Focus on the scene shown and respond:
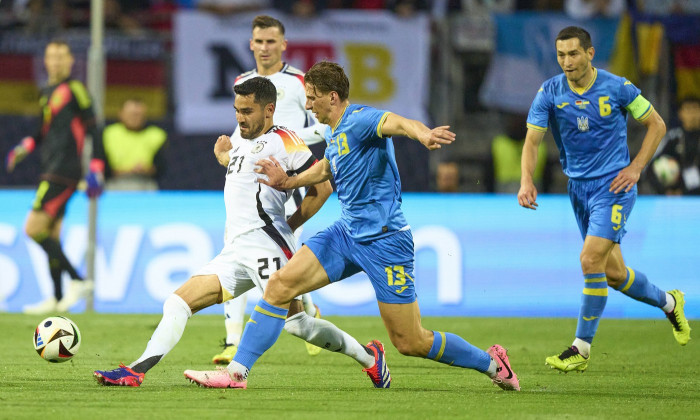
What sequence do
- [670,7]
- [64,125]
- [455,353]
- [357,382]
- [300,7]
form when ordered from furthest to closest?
[670,7] → [300,7] → [64,125] → [357,382] → [455,353]

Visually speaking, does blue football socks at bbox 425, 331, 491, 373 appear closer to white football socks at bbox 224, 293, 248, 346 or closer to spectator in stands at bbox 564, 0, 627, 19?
white football socks at bbox 224, 293, 248, 346

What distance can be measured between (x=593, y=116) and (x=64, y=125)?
20.0 ft

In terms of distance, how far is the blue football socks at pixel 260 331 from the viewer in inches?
249

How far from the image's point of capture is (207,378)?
6363 millimetres

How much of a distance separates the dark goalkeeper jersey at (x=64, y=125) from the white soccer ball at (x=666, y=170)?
234 inches

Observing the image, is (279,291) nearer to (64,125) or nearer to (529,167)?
(529,167)

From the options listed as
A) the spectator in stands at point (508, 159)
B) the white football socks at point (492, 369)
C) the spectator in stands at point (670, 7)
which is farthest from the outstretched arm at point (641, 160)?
the spectator in stands at point (670, 7)

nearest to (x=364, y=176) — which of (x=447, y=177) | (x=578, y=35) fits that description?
(x=578, y=35)

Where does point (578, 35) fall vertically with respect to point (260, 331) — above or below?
above

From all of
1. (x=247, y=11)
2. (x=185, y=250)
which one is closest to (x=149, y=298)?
(x=185, y=250)

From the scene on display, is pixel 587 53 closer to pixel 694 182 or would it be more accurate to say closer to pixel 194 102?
pixel 694 182

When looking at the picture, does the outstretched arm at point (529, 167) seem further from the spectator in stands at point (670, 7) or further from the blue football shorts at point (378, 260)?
the spectator in stands at point (670, 7)

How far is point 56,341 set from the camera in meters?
6.88

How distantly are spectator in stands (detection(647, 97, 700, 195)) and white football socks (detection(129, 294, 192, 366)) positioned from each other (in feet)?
23.9
